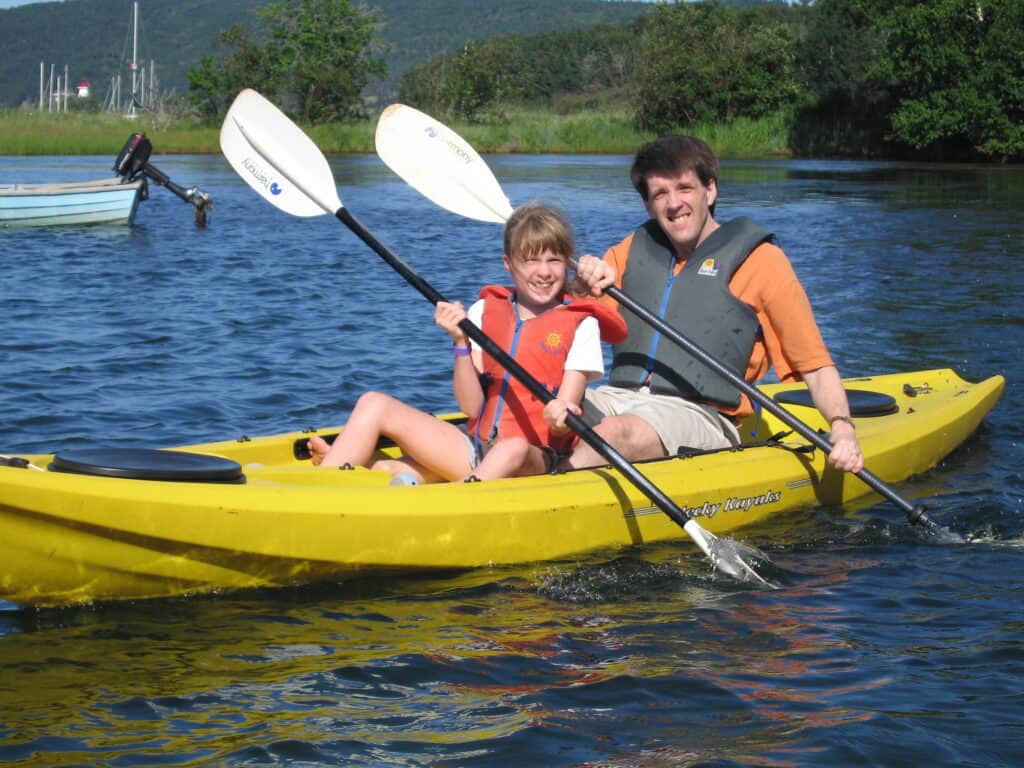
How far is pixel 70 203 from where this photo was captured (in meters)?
14.8

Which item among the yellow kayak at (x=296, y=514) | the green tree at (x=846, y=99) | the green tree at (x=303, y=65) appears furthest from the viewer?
the green tree at (x=303, y=65)

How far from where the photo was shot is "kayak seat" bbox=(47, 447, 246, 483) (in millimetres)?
3541

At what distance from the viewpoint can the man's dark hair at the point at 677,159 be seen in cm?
427

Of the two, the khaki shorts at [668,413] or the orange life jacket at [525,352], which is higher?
the orange life jacket at [525,352]

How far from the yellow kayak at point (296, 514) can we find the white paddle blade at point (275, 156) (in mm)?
1069

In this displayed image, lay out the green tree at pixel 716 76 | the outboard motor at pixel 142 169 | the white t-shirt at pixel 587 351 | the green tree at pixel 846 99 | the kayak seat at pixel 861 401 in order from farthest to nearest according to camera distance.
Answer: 1. the green tree at pixel 716 76
2. the green tree at pixel 846 99
3. the outboard motor at pixel 142 169
4. the kayak seat at pixel 861 401
5. the white t-shirt at pixel 587 351

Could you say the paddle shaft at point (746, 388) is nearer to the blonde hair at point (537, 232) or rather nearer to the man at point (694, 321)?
the man at point (694, 321)

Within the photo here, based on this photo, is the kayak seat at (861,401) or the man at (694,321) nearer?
the man at (694,321)

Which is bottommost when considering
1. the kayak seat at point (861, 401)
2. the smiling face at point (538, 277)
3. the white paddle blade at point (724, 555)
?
the white paddle blade at point (724, 555)

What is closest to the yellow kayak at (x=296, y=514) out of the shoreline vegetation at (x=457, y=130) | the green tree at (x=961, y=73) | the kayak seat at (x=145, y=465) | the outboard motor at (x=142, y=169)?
the kayak seat at (x=145, y=465)

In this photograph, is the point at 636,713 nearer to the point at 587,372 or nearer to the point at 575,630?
the point at 575,630

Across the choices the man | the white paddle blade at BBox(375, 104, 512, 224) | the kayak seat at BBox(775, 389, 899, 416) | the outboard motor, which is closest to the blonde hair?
the man

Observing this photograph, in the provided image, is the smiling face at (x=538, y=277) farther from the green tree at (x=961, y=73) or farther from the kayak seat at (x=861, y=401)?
the green tree at (x=961, y=73)

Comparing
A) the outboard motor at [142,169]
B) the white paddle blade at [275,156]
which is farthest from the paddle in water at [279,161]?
the outboard motor at [142,169]
